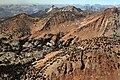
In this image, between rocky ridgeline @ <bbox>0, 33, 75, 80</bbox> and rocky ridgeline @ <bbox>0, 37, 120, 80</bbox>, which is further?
rocky ridgeline @ <bbox>0, 33, 75, 80</bbox>

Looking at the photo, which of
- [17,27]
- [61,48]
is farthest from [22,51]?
[17,27]

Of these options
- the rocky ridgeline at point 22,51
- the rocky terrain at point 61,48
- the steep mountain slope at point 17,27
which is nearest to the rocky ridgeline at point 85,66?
the rocky terrain at point 61,48

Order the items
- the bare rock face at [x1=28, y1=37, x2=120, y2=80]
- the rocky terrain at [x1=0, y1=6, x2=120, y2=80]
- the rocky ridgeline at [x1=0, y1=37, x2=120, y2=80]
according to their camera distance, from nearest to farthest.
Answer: the bare rock face at [x1=28, y1=37, x2=120, y2=80]
the rocky ridgeline at [x1=0, y1=37, x2=120, y2=80]
the rocky terrain at [x1=0, y1=6, x2=120, y2=80]

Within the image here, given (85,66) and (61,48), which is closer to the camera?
(85,66)

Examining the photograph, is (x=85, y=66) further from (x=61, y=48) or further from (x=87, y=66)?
(x=61, y=48)

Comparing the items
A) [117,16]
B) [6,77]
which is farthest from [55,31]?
[6,77]

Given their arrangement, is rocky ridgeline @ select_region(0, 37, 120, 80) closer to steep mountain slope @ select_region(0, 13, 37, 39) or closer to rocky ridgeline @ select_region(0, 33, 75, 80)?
rocky ridgeline @ select_region(0, 33, 75, 80)

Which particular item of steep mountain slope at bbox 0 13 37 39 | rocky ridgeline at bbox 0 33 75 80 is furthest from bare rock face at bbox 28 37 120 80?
steep mountain slope at bbox 0 13 37 39

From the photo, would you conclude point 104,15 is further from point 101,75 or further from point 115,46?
point 101,75

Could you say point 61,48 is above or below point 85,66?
below

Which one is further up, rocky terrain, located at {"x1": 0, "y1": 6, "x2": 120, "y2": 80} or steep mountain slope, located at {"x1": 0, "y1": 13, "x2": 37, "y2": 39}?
rocky terrain, located at {"x1": 0, "y1": 6, "x2": 120, "y2": 80}
